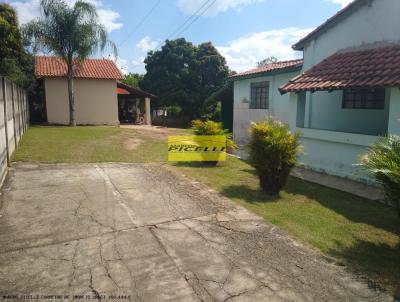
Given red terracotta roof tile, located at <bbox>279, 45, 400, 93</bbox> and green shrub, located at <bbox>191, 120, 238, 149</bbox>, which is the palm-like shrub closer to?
red terracotta roof tile, located at <bbox>279, 45, 400, 93</bbox>

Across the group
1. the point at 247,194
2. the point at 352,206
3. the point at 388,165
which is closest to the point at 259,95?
the point at 247,194

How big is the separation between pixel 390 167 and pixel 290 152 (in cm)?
257

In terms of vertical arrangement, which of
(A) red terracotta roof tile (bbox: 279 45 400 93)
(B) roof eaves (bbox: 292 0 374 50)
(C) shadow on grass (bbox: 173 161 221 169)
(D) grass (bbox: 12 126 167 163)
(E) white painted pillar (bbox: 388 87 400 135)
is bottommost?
(C) shadow on grass (bbox: 173 161 221 169)

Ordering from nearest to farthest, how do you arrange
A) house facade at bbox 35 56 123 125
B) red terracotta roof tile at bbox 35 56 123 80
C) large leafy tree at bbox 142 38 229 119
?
red terracotta roof tile at bbox 35 56 123 80, house facade at bbox 35 56 123 125, large leafy tree at bbox 142 38 229 119

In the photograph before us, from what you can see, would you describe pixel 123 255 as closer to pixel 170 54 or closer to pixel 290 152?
pixel 290 152

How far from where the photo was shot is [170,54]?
30.6m

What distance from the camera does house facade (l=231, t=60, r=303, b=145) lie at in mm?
13078

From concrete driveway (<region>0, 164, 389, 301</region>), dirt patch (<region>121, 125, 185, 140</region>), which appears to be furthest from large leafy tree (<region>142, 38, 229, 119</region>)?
concrete driveway (<region>0, 164, 389, 301</region>)

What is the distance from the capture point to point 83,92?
2295 centimetres

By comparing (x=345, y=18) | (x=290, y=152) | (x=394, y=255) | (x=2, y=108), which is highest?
(x=345, y=18)

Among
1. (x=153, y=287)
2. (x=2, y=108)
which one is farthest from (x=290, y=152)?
(x=2, y=108)

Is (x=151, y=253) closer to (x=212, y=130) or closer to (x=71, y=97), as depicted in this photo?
(x=212, y=130)

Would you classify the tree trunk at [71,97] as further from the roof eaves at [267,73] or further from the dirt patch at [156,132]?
the roof eaves at [267,73]

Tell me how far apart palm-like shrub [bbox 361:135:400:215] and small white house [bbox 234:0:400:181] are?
294 centimetres
